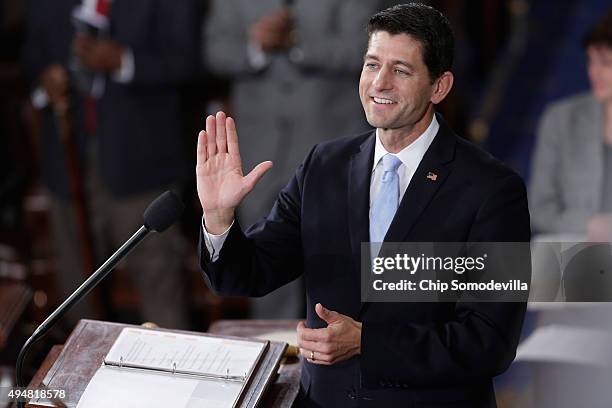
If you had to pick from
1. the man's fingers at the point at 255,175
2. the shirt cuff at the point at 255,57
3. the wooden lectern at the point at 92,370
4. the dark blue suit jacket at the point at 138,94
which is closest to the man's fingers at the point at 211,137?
the man's fingers at the point at 255,175

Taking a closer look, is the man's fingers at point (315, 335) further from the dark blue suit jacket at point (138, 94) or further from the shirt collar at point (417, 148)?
the dark blue suit jacket at point (138, 94)

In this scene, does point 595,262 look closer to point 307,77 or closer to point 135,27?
point 307,77

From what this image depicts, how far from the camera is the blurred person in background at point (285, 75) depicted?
448 cm

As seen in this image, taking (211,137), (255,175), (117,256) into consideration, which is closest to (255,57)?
(211,137)

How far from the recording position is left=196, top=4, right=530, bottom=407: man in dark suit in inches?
93.3

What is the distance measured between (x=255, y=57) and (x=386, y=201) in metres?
2.19

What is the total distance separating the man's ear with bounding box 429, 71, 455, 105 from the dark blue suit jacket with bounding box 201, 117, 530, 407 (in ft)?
0.28

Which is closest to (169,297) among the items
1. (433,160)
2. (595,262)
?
(595,262)

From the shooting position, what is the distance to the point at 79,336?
2.60 meters

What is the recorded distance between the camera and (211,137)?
256cm

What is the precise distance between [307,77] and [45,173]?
122 centimetres

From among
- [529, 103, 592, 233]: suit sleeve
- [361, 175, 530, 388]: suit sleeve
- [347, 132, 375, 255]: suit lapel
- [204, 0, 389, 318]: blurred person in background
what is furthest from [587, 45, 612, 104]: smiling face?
[361, 175, 530, 388]: suit sleeve

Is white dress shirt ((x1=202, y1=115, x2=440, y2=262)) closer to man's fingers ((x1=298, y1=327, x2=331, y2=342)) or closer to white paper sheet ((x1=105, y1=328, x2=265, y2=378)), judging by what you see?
white paper sheet ((x1=105, y1=328, x2=265, y2=378))

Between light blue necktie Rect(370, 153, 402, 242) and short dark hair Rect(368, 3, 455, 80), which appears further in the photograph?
light blue necktie Rect(370, 153, 402, 242)
